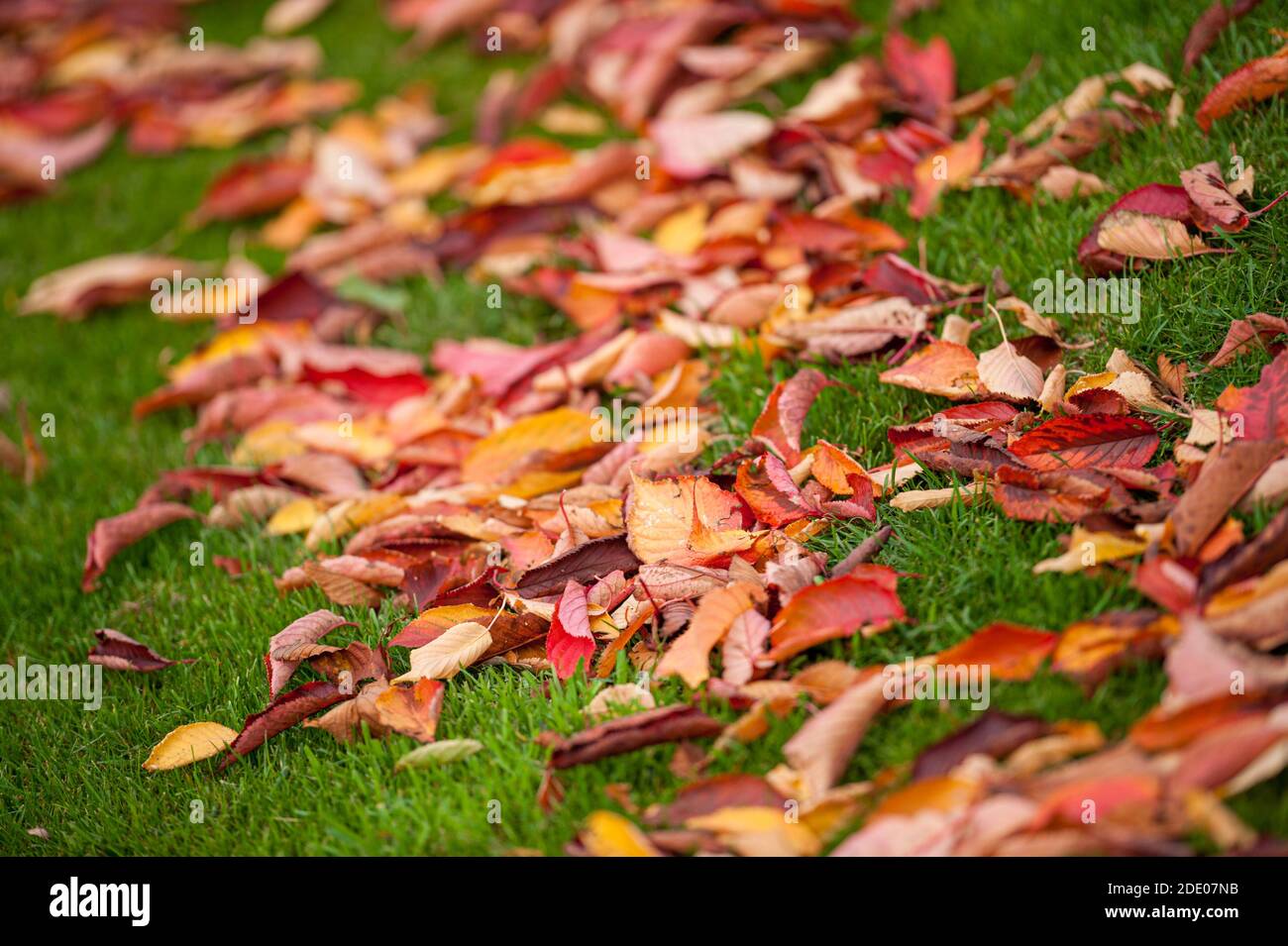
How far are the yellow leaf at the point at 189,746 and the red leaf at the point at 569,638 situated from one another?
25.1 inches

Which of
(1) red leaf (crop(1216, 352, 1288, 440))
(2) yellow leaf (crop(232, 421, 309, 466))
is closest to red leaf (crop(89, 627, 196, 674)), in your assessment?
(2) yellow leaf (crop(232, 421, 309, 466))

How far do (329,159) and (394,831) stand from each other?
3009 mm

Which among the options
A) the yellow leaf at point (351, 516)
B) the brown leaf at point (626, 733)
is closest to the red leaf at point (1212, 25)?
the brown leaf at point (626, 733)

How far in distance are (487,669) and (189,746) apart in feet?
1.91

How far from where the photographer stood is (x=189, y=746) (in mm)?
2260

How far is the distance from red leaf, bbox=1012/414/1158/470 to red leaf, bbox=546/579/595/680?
87 cm

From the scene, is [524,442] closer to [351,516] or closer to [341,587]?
[351,516]

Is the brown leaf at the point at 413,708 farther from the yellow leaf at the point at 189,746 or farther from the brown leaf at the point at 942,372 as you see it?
the brown leaf at the point at 942,372

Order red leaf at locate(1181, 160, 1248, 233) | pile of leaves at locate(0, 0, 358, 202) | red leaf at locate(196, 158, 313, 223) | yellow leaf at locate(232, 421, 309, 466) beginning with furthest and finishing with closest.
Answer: pile of leaves at locate(0, 0, 358, 202) < red leaf at locate(196, 158, 313, 223) < yellow leaf at locate(232, 421, 309, 466) < red leaf at locate(1181, 160, 1248, 233)

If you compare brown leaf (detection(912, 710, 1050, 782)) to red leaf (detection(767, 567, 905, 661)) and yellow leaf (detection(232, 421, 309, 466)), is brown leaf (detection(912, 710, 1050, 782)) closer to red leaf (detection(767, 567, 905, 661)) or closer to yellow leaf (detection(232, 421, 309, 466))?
red leaf (detection(767, 567, 905, 661))

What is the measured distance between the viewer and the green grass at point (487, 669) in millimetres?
1947

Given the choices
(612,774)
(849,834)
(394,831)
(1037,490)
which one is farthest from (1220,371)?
(394,831)

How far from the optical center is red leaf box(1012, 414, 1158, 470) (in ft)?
7.11

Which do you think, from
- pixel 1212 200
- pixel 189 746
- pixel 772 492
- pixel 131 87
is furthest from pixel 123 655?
pixel 131 87
